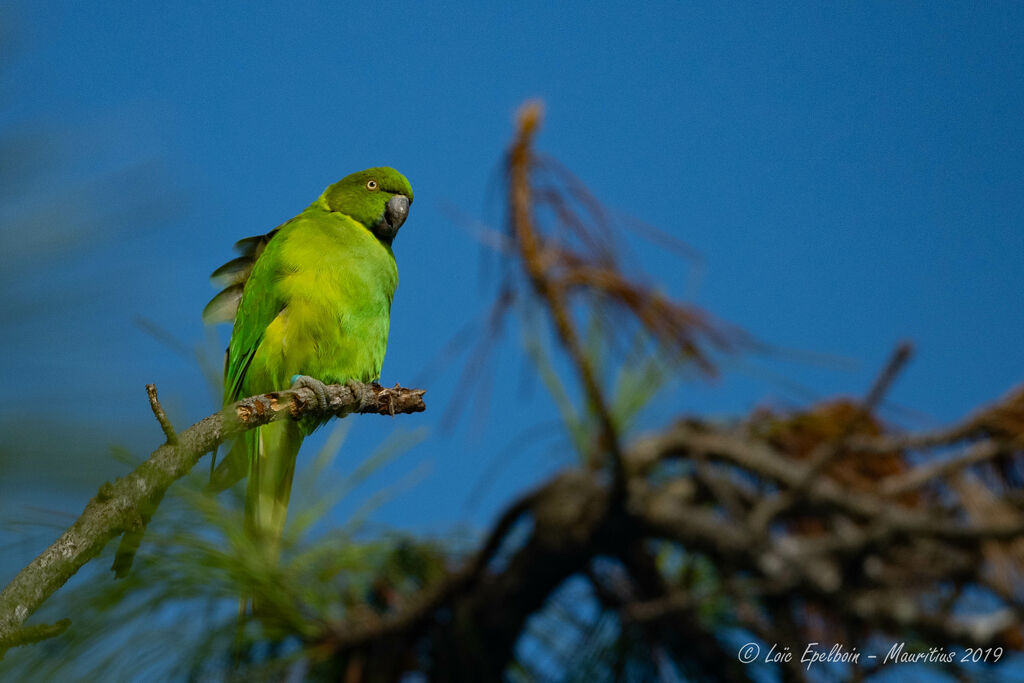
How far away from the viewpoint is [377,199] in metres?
3.83

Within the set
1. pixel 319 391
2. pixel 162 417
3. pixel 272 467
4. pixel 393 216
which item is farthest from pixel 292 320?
pixel 162 417

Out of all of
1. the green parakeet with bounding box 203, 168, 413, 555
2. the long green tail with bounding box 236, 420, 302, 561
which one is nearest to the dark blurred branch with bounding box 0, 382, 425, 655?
the long green tail with bounding box 236, 420, 302, 561

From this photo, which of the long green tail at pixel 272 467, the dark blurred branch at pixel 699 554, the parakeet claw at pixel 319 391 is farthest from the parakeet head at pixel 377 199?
the dark blurred branch at pixel 699 554

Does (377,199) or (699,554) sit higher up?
(377,199)

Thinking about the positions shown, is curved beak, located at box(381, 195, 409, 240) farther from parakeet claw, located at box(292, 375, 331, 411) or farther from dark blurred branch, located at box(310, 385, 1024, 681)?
dark blurred branch, located at box(310, 385, 1024, 681)

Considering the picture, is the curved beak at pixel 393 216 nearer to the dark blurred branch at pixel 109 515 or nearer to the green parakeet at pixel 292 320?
the green parakeet at pixel 292 320

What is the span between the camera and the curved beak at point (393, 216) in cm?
379

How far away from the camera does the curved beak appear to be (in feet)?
12.4

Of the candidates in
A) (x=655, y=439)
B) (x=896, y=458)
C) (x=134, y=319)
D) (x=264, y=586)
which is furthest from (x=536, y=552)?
(x=134, y=319)

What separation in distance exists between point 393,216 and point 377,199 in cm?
12

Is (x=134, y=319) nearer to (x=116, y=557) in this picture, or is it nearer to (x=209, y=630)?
(x=116, y=557)

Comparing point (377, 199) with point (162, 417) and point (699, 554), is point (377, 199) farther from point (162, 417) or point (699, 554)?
point (162, 417)

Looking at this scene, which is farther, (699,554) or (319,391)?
(319,391)

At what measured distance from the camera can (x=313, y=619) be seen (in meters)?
2.24
